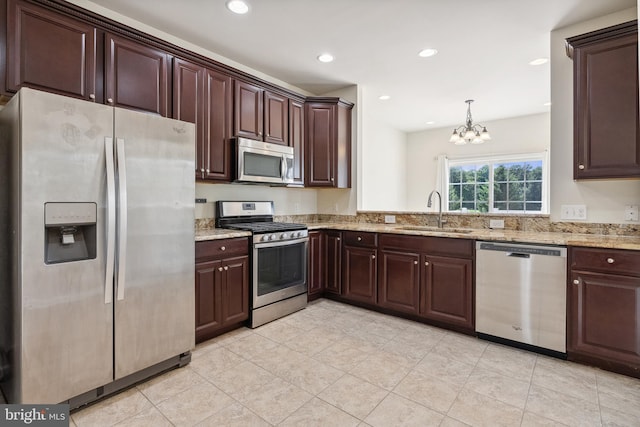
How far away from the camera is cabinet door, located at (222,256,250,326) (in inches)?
107

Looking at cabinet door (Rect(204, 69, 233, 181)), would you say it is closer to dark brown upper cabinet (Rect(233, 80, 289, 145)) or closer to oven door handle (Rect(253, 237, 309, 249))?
dark brown upper cabinet (Rect(233, 80, 289, 145))

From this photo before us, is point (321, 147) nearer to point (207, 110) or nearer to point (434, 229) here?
point (207, 110)

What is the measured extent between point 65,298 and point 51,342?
8.8 inches

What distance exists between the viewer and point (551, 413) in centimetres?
175

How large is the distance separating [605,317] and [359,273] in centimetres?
199

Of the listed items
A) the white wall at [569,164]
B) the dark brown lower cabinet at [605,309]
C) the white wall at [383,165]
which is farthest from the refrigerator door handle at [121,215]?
the white wall at [383,165]

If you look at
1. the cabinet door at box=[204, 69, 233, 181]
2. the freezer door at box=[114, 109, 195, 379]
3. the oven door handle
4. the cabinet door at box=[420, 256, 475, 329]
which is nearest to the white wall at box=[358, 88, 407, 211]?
the oven door handle

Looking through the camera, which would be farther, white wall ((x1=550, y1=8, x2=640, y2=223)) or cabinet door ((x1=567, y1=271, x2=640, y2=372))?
white wall ((x1=550, y1=8, x2=640, y2=223))

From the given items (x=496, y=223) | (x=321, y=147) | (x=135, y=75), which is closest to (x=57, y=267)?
(x=135, y=75)

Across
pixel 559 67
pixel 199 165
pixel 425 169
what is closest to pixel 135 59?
pixel 199 165

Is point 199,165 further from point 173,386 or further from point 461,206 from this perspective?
point 461,206

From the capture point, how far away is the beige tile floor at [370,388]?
1715 mm

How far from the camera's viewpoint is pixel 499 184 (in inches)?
239

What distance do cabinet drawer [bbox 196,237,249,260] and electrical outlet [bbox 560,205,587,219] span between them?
2.74m
